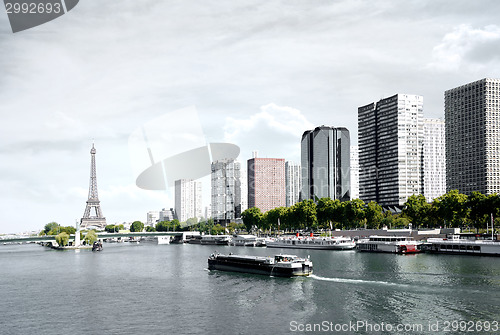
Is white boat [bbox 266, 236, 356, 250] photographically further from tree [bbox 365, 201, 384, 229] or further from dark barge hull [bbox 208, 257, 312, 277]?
dark barge hull [bbox 208, 257, 312, 277]

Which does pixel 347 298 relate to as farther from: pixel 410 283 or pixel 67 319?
pixel 67 319

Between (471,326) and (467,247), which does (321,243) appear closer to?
(467,247)

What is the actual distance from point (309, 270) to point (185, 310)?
31.4 metres

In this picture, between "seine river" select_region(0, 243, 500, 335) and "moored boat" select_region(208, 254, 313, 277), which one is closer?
"seine river" select_region(0, 243, 500, 335)

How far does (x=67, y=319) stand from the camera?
56.6m

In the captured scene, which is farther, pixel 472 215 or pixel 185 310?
pixel 472 215

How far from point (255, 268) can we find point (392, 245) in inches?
2259

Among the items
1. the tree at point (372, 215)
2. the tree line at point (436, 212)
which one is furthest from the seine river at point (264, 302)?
the tree at point (372, 215)

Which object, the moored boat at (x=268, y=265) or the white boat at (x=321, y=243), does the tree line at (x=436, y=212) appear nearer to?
the white boat at (x=321, y=243)

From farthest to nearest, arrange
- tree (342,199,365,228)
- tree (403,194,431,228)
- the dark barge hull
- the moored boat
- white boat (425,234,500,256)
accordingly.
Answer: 1. tree (342,199,365,228)
2. tree (403,194,431,228)
3. white boat (425,234,500,256)
4. the moored boat
5. the dark barge hull

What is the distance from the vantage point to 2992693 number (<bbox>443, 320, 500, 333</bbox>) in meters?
46.6

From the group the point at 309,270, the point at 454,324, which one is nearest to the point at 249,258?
the point at 309,270

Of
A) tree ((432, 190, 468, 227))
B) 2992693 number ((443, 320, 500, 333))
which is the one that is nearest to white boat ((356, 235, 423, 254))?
tree ((432, 190, 468, 227))

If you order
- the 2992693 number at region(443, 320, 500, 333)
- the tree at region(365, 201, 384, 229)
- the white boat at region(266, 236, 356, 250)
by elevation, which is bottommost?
the white boat at region(266, 236, 356, 250)
